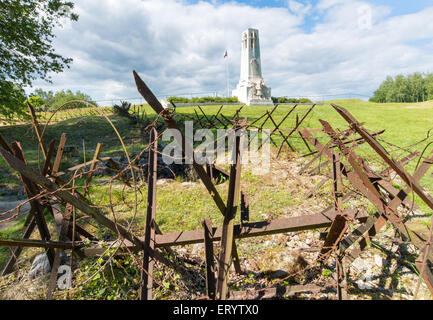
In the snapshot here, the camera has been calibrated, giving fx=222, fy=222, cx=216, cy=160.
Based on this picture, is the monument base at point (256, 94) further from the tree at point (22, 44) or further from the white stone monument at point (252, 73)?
the tree at point (22, 44)

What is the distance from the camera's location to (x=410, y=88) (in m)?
70.0

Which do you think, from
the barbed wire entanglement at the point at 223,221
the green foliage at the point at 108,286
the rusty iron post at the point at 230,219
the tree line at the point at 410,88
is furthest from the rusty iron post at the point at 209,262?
the tree line at the point at 410,88

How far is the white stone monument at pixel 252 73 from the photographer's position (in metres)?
24.7

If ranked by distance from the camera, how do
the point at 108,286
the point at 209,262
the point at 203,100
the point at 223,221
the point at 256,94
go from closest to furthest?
the point at 209,262 < the point at 223,221 < the point at 108,286 < the point at 256,94 < the point at 203,100

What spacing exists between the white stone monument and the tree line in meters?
63.8

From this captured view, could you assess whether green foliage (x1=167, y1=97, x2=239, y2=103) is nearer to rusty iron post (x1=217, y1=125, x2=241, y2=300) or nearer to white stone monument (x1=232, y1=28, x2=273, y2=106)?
white stone monument (x1=232, y1=28, x2=273, y2=106)

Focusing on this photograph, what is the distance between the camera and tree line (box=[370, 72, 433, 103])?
217 feet

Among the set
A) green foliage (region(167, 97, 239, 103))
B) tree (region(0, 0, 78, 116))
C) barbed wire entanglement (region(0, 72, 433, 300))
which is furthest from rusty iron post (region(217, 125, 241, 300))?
green foliage (region(167, 97, 239, 103))

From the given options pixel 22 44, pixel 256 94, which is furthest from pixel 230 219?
pixel 256 94

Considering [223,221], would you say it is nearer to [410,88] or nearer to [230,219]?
[230,219]

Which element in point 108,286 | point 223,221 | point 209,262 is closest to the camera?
point 209,262

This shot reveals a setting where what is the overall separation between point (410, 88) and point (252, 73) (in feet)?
241

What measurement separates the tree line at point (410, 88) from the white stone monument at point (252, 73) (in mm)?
63825
